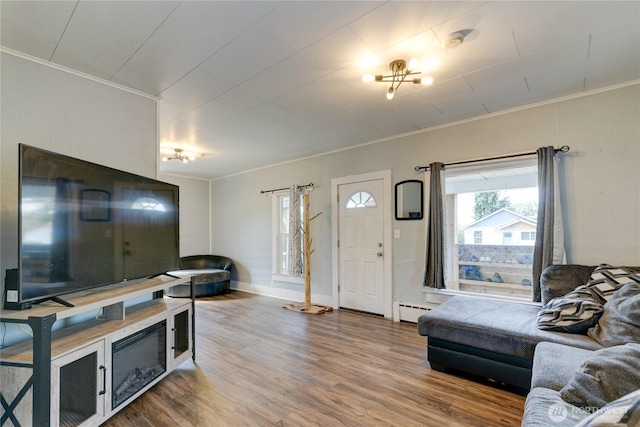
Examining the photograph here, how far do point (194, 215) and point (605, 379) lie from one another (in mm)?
6836

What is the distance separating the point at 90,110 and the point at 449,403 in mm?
3540

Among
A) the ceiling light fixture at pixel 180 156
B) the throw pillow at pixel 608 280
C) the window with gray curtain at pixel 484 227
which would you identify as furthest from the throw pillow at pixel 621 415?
the ceiling light fixture at pixel 180 156

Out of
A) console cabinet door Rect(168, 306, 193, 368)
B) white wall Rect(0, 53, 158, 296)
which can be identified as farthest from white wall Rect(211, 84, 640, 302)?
white wall Rect(0, 53, 158, 296)

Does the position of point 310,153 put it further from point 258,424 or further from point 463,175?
point 258,424

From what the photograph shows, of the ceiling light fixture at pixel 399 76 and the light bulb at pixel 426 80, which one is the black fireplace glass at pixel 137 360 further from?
the light bulb at pixel 426 80

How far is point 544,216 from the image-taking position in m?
2.87

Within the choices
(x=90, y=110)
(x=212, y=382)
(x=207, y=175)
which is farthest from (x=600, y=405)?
(x=207, y=175)

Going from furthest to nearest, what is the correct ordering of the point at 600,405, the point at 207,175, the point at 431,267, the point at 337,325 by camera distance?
the point at 207,175 → the point at 337,325 → the point at 431,267 → the point at 600,405

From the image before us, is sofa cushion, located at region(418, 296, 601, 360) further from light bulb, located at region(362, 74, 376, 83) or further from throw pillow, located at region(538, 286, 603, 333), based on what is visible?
light bulb, located at region(362, 74, 376, 83)

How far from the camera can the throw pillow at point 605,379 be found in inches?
43.0

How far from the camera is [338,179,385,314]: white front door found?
424 centimetres

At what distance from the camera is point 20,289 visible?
4.91 ft

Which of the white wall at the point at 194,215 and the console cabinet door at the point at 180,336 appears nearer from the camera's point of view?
the console cabinet door at the point at 180,336

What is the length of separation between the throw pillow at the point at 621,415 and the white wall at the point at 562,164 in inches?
102
